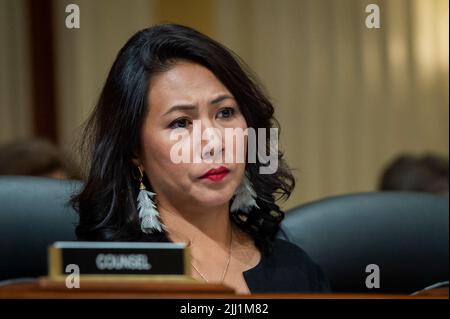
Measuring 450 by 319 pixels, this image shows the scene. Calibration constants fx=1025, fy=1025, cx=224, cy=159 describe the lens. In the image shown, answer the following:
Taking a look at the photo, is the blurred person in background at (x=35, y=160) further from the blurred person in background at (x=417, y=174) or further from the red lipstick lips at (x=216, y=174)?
the blurred person in background at (x=417, y=174)

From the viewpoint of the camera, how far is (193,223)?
1.39 metres

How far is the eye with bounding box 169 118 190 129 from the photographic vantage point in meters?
1.34

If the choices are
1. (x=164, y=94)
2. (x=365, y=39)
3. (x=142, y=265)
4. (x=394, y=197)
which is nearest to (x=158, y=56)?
(x=164, y=94)

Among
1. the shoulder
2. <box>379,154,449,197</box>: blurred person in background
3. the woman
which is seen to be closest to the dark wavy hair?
the woman

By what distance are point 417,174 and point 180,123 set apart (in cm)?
65

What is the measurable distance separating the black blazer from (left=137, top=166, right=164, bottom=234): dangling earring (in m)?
0.15

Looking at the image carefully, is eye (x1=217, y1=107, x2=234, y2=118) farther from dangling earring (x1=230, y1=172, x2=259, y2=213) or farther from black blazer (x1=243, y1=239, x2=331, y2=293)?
black blazer (x1=243, y1=239, x2=331, y2=293)

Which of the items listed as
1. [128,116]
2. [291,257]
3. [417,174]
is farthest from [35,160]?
[417,174]

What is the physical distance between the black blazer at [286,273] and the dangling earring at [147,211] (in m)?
0.15

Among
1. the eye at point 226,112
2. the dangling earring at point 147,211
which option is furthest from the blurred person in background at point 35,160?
the eye at point 226,112

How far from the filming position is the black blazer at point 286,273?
4.67ft

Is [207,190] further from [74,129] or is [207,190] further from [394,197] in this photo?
[394,197]

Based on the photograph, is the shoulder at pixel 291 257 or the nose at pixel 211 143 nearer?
the nose at pixel 211 143

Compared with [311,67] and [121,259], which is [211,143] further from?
[311,67]
